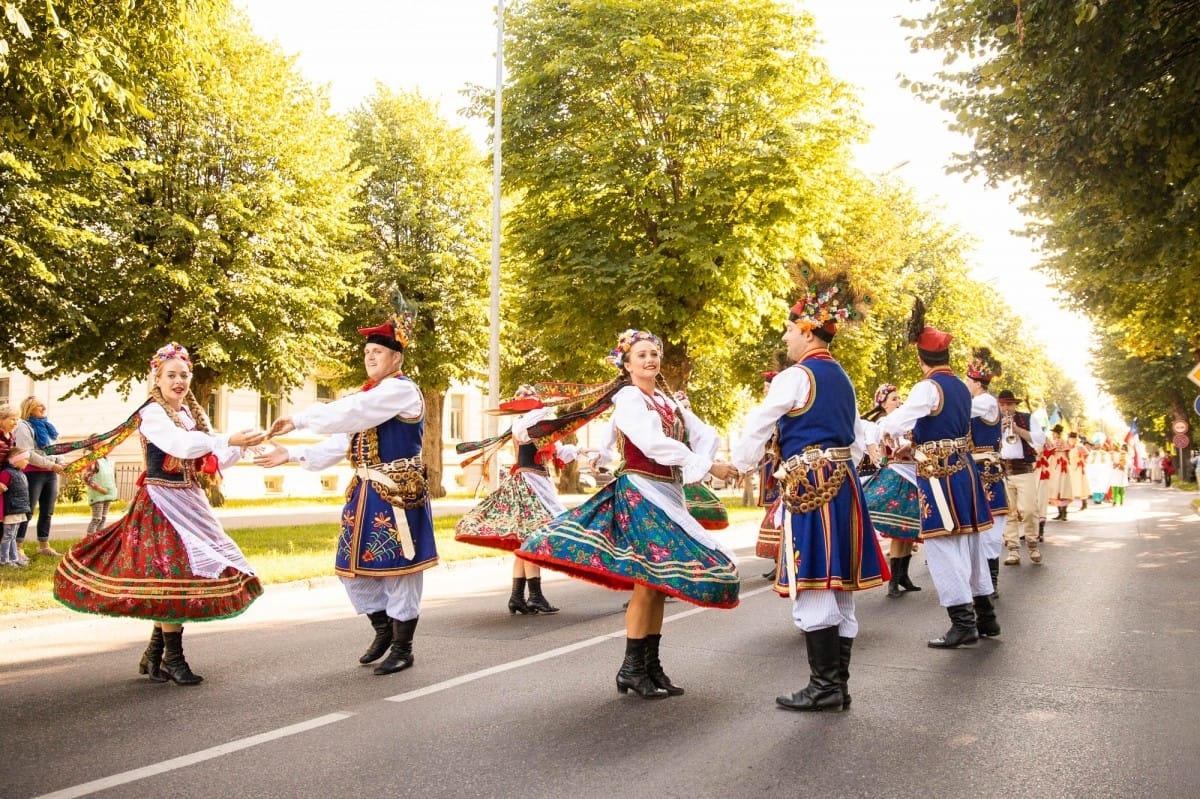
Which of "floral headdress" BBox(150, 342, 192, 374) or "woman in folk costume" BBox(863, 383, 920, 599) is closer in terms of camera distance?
"floral headdress" BBox(150, 342, 192, 374)

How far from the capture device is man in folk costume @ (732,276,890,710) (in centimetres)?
576

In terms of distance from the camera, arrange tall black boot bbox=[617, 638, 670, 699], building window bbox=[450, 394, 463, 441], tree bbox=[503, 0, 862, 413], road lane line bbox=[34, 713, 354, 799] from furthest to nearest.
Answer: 1. building window bbox=[450, 394, 463, 441]
2. tree bbox=[503, 0, 862, 413]
3. tall black boot bbox=[617, 638, 670, 699]
4. road lane line bbox=[34, 713, 354, 799]

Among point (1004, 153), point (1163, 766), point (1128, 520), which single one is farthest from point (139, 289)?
point (1128, 520)

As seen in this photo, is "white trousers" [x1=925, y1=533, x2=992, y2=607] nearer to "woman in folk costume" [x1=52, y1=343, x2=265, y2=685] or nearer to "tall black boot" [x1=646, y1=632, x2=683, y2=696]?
"tall black boot" [x1=646, y1=632, x2=683, y2=696]

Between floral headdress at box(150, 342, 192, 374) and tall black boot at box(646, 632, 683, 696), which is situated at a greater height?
floral headdress at box(150, 342, 192, 374)

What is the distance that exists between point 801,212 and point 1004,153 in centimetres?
790

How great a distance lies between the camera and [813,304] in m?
6.16

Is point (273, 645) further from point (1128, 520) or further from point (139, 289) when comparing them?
point (1128, 520)

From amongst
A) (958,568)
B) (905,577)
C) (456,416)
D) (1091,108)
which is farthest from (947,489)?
(456,416)

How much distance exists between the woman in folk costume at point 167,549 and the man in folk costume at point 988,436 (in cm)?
692

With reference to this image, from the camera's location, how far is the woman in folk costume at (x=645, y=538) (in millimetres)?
5828

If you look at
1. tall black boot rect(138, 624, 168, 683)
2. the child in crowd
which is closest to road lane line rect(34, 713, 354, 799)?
tall black boot rect(138, 624, 168, 683)

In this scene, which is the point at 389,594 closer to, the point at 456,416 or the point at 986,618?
the point at 986,618

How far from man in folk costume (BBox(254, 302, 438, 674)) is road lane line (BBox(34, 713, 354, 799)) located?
1.27m
